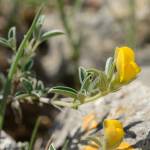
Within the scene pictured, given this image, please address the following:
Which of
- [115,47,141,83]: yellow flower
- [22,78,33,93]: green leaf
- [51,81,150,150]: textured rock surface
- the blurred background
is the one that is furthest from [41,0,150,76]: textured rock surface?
[115,47,141,83]: yellow flower

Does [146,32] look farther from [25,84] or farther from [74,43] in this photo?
[25,84]

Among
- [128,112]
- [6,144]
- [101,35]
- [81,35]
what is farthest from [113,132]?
[101,35]

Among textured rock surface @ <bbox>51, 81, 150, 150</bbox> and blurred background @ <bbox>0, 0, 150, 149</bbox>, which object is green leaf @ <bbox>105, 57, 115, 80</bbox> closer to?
textured rock surface @ <bbox>51, 81, 150, 150</bbox>

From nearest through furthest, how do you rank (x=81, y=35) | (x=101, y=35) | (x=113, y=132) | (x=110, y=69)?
(x=113, y=132) < (x=110, y=69) < (x=81, y=35) < (x=101, y=35)

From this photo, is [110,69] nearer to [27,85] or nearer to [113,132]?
[113,132]

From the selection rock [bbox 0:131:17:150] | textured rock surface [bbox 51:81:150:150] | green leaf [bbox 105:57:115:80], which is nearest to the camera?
green leaf [bbox 105:57:115:80]

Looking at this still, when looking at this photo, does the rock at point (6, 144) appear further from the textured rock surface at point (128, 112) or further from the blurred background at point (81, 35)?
the blurred background at point (81, 35)

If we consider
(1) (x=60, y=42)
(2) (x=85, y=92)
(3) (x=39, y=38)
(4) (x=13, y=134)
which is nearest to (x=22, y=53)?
(3) (x=39, y=38)
